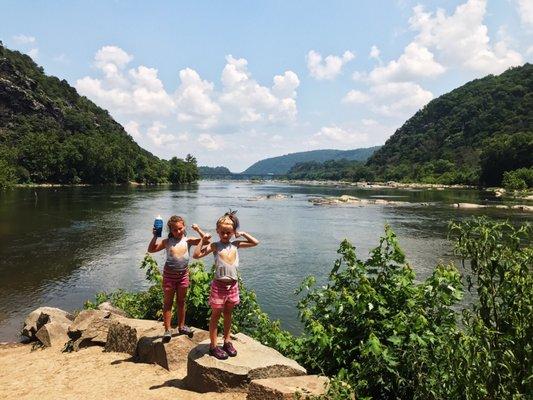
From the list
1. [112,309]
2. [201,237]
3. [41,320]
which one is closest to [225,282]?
[201,237]

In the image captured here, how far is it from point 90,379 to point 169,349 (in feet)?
5.64

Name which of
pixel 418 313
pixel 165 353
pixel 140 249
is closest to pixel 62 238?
pixel 140 249

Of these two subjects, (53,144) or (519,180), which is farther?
(53,144)

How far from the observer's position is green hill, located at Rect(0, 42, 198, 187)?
119 metres

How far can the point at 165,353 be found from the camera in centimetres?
882

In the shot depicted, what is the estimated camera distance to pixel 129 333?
10031mm

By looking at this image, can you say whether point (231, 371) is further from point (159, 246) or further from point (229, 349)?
point (159, 246)

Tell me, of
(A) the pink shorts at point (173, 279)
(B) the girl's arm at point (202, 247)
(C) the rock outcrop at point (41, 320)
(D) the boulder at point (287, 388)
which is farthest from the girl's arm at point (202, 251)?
(C) the rock outcrop at point (41, 320)

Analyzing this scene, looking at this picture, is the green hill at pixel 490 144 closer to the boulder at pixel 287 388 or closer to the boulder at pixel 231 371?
the boulder at pixel 231 371

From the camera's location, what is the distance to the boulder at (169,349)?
8.79 m

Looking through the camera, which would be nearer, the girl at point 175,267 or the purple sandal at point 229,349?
the purple sandal at point 229,349

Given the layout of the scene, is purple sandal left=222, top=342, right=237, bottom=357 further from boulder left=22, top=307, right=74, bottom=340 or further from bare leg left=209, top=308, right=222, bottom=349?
boulder left=22, top=307, right=74, bottom=340

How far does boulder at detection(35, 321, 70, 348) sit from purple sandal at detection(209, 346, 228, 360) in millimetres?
6536

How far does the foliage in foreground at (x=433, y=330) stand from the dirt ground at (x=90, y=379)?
203cm
